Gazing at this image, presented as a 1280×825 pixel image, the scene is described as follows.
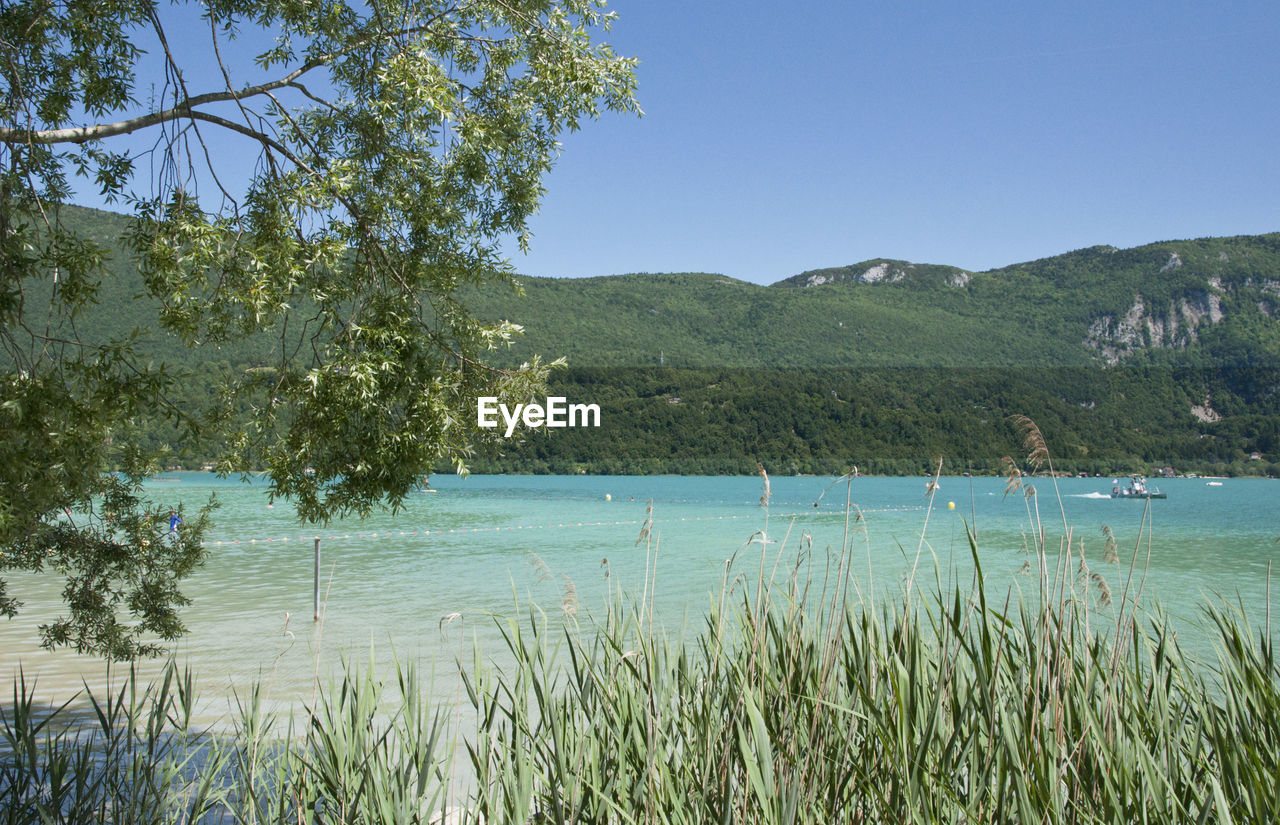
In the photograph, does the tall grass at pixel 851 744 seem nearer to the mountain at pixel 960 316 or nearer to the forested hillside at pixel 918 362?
the forested hillside at pixel 918 362

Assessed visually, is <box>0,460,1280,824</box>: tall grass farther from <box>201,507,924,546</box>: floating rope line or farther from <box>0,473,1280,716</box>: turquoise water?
<box>201,507,924,546</box>: floating rope line

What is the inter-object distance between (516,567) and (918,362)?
79006 millimetres

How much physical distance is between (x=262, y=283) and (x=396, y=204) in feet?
2.90

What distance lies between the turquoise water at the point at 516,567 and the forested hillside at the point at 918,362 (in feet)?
44.6

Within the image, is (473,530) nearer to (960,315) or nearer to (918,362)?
(918,362)

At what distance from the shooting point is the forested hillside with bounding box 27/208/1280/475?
68.8 meters

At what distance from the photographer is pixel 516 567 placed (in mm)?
20109

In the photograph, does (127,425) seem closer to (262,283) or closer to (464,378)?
(262,283)

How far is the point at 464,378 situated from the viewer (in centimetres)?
440

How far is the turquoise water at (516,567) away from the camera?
885 cm

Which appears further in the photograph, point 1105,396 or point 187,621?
point 1105,396

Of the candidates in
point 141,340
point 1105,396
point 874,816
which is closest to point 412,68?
point 141,340

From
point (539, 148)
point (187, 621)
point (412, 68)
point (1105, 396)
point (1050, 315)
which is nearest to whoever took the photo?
point (412, 68)

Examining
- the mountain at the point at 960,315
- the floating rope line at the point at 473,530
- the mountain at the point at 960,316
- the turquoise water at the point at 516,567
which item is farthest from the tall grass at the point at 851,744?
the mountain at the point at 960,315
